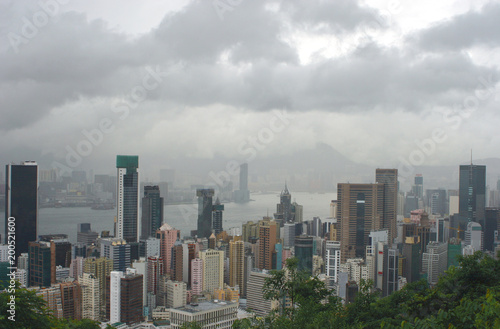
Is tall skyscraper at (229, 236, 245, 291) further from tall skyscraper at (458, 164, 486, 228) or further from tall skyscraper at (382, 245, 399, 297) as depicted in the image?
tall skyscraper at (458, 164, 486, 228)

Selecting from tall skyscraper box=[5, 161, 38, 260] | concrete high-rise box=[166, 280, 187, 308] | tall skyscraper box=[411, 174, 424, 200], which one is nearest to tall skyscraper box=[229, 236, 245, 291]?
concrete high-rise box=[166, 280, 187, 308]

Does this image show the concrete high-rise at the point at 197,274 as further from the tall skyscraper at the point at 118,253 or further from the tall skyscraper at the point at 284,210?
the tall skyscraper at the point at 284,210

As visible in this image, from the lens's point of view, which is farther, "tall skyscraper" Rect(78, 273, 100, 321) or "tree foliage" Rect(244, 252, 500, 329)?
"tall skyscraper" Rect(78, 273, 100, 321)

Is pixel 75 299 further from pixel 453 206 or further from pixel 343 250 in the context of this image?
pixel 453 206

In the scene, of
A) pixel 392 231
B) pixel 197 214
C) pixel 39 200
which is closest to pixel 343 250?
pixel 392 231

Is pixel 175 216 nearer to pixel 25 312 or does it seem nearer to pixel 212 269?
pixel 212 269

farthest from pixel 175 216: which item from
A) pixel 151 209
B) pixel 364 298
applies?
pixel 364 298
